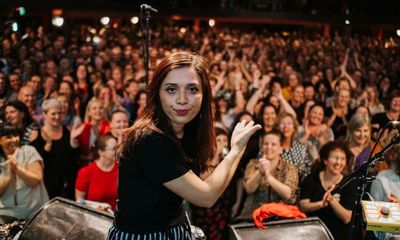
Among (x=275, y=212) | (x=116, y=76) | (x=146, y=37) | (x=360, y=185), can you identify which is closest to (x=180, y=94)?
(x=146, y=37)

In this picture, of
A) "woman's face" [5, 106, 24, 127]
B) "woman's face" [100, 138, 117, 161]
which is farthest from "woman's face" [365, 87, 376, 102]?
"woman's face" [5, 106, 24, 127]

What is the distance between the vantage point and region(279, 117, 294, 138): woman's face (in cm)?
404

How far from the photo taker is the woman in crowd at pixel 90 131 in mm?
4156

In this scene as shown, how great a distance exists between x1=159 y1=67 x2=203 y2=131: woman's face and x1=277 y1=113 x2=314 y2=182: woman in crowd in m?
2.26

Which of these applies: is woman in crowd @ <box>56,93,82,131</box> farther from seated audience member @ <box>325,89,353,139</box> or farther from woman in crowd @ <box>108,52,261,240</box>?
woman in crowd @ <box>108,52,261,240</box>

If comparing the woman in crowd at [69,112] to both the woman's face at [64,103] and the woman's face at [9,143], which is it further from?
the woman's face at [9,143]

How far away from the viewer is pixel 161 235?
64.7 inches

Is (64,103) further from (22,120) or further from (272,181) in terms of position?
(272,181)

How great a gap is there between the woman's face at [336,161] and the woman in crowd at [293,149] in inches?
16.6

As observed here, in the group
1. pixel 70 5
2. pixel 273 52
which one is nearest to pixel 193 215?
pixel 273 52

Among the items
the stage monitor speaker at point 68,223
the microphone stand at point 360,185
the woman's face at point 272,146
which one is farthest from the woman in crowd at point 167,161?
the woman's face at point 272,146

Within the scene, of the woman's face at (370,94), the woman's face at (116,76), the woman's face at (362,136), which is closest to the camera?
the woman's face at (362,136)

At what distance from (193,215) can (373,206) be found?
156 cm

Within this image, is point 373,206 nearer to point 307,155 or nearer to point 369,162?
point 369,162
